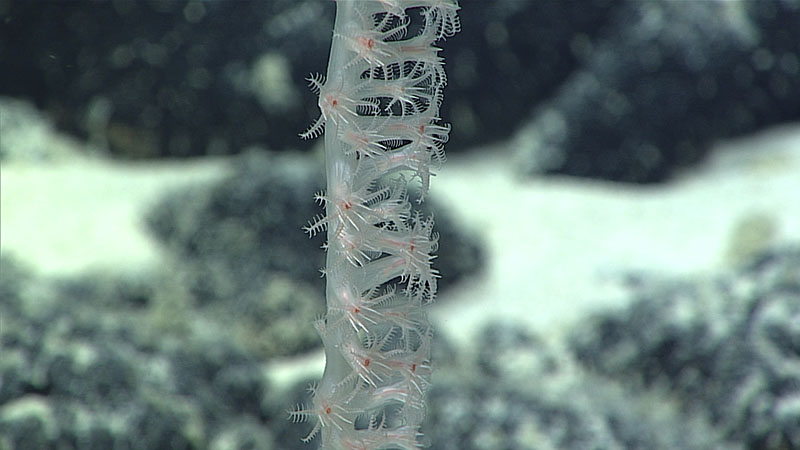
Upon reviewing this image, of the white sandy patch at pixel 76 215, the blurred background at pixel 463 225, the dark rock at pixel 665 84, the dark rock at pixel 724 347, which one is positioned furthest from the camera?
the dark rock at pixel 665 84

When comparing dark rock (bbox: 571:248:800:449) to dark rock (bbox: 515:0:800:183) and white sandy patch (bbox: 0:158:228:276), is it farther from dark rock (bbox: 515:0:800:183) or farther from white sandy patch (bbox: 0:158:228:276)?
dark rock (bbox: 515:0:800:183)

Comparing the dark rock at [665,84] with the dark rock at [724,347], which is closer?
the dark rock at [724,347]

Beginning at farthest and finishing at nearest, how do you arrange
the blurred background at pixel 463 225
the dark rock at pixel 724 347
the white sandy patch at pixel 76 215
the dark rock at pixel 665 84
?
the dark rock at pixel 665 84, the white sandy patch at pixel 76 215, the dark rock at pixel 724 347, the blurred background at pixel 463 225

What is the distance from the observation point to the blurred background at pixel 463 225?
113 inches

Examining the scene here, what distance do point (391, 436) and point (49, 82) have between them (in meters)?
6.23

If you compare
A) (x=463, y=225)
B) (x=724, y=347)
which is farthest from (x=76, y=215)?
(x=724, y=347)

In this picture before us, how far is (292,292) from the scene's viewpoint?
4.45 meters

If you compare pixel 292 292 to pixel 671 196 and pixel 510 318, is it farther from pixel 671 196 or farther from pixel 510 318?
pixel 671 196

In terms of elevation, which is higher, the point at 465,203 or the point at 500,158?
the point at 500,158

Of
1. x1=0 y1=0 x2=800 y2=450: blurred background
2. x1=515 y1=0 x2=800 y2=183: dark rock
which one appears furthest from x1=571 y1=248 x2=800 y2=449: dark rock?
x1=515 y1=0 x2=800 y2=183: dark rock

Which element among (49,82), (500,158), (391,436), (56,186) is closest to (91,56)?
(49,82)

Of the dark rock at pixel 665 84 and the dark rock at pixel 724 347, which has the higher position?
the dark rock at pixel 665 84

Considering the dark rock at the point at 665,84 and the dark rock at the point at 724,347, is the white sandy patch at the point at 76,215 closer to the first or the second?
the dark rock at the point at 724,347

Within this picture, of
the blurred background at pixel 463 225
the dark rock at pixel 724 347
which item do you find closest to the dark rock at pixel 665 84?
the blurred background at pixel 463 225
